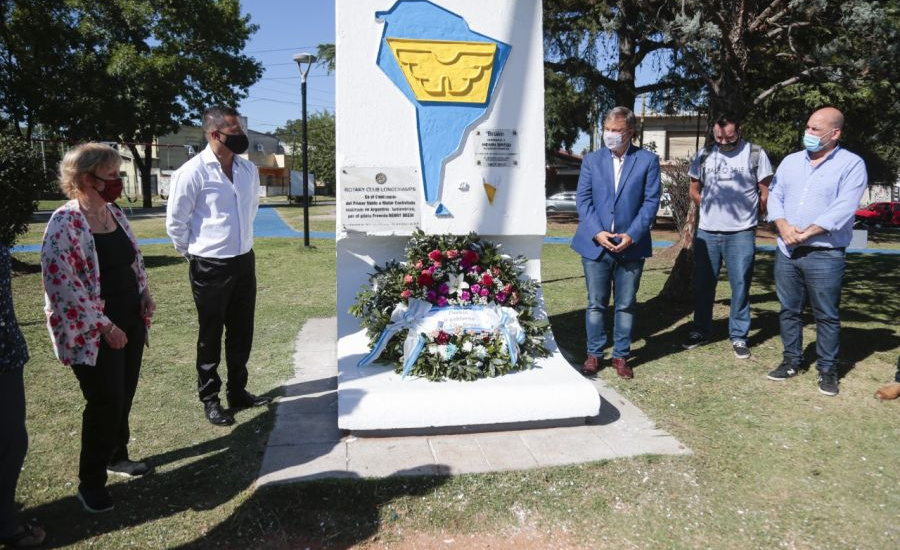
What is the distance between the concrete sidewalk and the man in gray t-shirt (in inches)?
71.1

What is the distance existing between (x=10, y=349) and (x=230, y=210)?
1.68m

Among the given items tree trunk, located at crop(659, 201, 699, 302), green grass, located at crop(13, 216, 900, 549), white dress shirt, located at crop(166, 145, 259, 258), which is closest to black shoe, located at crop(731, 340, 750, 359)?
green grass, located at crop(13, 216, 900, 549)

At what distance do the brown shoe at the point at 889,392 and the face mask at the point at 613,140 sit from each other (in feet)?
8.79

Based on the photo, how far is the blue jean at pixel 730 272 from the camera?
17.9 ft

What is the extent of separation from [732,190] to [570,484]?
132 inches

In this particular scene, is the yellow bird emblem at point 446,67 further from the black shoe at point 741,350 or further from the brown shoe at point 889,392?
the brown shoe at point 889,392

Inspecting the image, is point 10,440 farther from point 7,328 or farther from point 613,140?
point 613,140

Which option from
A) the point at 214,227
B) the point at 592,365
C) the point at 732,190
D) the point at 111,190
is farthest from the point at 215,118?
the point at 732,190

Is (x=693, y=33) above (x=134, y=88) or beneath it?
beneath

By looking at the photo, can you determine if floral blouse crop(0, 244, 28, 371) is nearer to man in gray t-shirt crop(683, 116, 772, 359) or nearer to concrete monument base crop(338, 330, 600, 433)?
concrete monument base crop(338, 330, 600, 433)

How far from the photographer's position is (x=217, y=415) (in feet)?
13.6

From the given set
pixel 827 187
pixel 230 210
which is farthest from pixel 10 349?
pixel 827 187

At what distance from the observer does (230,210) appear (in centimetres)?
406

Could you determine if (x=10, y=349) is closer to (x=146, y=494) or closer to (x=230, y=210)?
(x=146, y=494)
